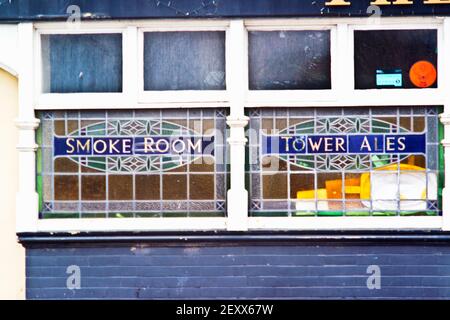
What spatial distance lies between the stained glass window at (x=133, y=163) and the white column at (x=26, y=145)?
11 cm

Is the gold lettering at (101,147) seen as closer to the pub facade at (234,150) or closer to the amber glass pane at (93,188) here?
the pub facade at (234,150)

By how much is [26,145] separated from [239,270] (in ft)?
8.28

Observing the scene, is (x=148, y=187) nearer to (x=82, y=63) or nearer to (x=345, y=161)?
(x=82, y=63)

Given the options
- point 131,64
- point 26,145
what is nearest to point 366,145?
point 131,64

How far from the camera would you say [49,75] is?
6.89 meters

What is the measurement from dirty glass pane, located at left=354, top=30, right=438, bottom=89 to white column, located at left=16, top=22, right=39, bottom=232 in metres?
3.35

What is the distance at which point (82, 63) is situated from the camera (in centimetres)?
689

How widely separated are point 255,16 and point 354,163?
1.80 m

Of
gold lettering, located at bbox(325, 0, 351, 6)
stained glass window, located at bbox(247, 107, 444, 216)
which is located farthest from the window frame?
gold lettering, located at bbox(325, 0, 351, 6)

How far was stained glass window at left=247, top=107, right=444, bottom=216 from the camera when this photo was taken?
6.73m

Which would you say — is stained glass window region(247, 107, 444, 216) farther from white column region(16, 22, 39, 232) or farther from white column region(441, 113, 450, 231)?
white column region(16, 22, 39, 232)

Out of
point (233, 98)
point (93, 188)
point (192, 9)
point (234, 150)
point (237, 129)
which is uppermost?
point (192, 9)
